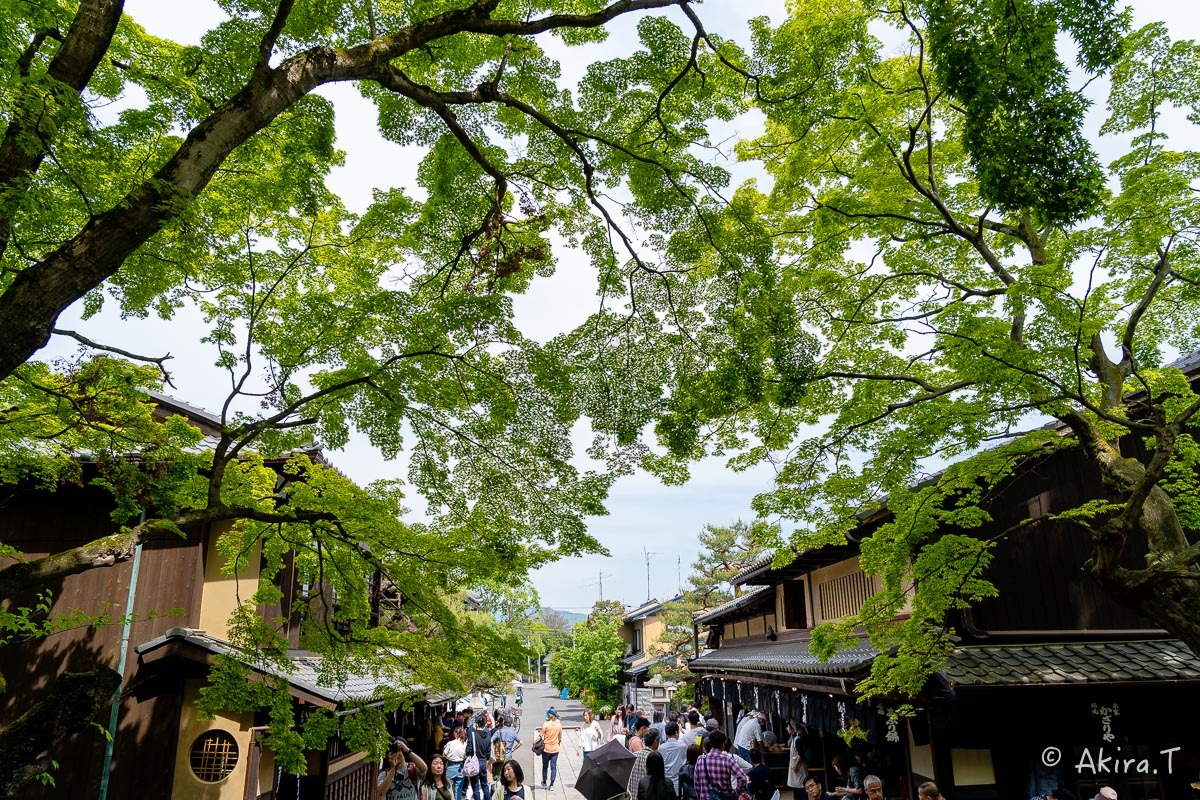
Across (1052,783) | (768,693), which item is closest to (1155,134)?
(1052,783)

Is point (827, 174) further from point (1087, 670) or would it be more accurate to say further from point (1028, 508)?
point (1087, 670)

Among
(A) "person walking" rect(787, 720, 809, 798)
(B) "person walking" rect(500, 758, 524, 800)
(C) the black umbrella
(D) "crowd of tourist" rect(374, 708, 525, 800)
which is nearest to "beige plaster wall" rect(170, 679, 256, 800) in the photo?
(D) "crowd of tourist" rect(374, 708, 525, 800)

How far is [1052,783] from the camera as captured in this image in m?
10.2

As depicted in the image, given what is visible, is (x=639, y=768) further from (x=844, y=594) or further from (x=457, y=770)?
(x=844, y=594)

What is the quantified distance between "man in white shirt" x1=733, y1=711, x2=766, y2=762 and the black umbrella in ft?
20.2

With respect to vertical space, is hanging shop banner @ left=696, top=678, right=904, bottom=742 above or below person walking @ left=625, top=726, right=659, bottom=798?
above

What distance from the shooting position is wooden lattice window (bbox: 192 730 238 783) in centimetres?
1119

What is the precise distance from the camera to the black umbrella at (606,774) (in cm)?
1246

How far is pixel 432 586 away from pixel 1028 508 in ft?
31.6

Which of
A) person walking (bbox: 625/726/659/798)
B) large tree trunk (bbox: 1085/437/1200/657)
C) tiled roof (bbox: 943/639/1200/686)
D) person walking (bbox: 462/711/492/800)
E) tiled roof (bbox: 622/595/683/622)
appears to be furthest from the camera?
tiled roof (bbox: 622/595/683/622)

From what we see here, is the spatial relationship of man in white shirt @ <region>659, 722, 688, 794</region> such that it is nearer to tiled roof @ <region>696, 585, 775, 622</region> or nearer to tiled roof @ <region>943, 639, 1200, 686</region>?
tiled roof @ <region>943, 639, 1200, 686</region>

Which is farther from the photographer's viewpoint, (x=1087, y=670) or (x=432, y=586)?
(x=1087, y=670)

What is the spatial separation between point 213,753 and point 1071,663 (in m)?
13.0

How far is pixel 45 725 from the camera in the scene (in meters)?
5.23
